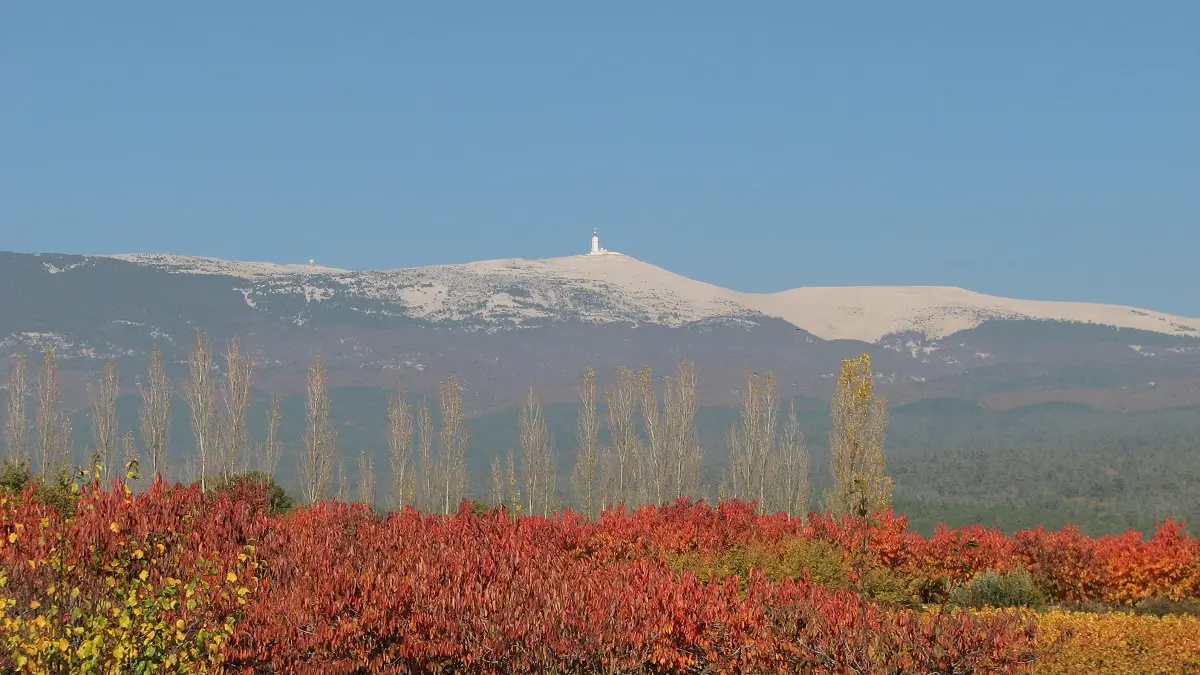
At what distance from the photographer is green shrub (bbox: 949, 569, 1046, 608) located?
17.4m

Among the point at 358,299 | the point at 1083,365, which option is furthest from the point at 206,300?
the point at 1083,365

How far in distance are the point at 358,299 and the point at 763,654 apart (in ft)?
627

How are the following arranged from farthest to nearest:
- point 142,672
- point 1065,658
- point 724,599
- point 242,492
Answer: point 242,492, point 1065,658, point 724,599, point 142,672

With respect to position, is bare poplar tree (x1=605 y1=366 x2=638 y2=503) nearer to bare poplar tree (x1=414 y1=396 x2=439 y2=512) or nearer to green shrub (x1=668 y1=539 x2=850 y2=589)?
bare poplar tree (x1=414 y1=396 x2=439 y2=512)

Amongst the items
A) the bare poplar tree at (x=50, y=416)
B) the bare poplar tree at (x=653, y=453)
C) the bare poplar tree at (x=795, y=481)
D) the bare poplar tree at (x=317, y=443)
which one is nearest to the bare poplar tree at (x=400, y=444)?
the bare poplar tree at (x=317, y=443)

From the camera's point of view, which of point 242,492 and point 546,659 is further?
point 242,492

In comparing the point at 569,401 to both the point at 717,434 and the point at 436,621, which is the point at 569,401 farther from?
the point at 436,621

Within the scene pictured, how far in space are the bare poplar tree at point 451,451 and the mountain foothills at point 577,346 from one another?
237 ft

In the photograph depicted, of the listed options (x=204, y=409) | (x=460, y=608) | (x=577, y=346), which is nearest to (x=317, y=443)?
(x=204, y=409)

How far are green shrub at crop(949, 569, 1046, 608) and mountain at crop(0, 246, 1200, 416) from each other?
14899 centimetres

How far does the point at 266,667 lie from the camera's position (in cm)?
797

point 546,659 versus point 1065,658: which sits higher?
point 546,659

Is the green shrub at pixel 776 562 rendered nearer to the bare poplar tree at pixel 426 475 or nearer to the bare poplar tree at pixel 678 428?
the bare poplar tree at pixel 678 428

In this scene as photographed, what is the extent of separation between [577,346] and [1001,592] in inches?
6569
